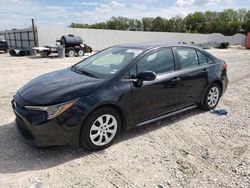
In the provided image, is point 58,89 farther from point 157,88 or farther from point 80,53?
point 80,53

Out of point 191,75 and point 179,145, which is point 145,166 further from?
point 191,75

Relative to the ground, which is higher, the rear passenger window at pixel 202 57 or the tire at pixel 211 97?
the rear passenger window at pixel 202 57

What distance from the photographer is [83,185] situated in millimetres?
2734

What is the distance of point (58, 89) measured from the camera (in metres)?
3.31

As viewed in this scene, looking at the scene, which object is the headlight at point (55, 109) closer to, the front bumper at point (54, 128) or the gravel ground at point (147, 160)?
the front bumper at point (54, 128)

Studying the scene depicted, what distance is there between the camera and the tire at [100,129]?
3244 millimetres

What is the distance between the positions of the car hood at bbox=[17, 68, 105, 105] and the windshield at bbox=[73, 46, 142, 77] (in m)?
0.25

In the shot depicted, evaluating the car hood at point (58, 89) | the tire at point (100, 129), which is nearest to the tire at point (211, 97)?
the tire at point (100, 129)

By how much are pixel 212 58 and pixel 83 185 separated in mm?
3843

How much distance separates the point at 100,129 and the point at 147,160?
2.59 feet

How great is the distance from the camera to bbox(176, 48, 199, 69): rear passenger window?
4.43 metres

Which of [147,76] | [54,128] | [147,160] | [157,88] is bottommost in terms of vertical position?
[147,160]

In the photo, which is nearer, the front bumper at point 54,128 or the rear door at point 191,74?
the front bumper at point 54,128

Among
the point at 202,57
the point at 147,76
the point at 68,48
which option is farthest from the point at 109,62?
the point at 68,48
